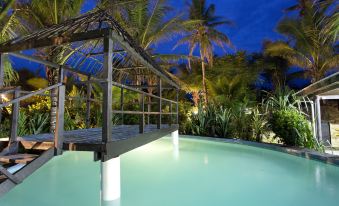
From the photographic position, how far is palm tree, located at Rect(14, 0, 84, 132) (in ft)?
22.8

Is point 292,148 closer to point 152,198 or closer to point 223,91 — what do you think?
point 152,198

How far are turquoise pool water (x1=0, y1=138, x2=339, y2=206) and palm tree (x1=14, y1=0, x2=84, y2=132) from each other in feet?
7.89

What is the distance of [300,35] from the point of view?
14.3 m

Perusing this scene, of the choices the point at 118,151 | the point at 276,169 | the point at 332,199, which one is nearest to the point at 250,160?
the point at 276,169

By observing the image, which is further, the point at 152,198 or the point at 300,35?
the point at 300,35

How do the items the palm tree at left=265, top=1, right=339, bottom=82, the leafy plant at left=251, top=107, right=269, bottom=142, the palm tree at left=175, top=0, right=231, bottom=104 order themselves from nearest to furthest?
1. the leafy plant at left=251, top=107, right=269, bottom=142
2. the palm tree at left=265, top=1, right=339, bottom=82
3. the palm tree at left=175, top=0, right=231, bottom=104

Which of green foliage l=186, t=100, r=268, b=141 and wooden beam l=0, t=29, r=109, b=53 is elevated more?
wooden beam l=0, t=29, r=109, b=53

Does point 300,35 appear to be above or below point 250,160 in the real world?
above

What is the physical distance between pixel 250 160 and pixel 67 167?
160 inches

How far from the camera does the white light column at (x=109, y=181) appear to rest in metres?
3.03

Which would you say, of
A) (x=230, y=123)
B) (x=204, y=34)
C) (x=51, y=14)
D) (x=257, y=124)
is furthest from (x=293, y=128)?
(x=204, y=34)

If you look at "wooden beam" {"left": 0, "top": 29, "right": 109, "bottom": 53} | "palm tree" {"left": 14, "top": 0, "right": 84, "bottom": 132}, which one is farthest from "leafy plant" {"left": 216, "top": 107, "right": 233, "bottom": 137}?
"wooden beam" {"left": 0, "top": 29, "right": 109, "bottom": 53}

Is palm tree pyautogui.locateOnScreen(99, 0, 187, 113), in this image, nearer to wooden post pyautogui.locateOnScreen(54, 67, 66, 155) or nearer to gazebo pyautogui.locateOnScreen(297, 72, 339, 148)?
gazebo pyautogui.locateOnScreen(297, 72, 339, 148)

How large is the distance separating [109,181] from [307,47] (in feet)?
48.4
